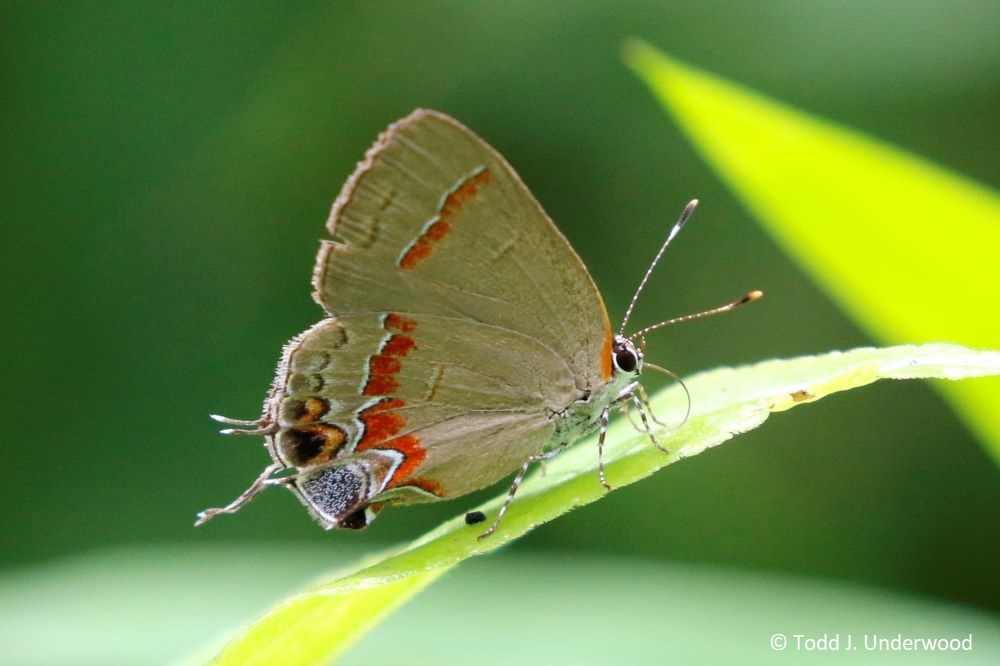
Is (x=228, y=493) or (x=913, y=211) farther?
(x=228, y=493)

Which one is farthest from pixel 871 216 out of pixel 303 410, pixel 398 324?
pixel 303 410

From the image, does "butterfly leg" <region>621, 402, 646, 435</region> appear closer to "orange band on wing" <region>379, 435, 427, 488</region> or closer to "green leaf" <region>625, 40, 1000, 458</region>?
"orange band on wing" <region>379, 435, 427, 488</region>

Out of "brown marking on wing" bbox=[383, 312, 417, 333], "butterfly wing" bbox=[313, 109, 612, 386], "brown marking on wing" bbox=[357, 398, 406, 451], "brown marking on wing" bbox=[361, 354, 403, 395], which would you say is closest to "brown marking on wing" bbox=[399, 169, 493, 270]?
"butterfly wing" bbox=[313, 109, 612, 386]

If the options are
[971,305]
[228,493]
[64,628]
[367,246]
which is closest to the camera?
[971,305]

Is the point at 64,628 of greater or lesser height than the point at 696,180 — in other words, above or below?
below

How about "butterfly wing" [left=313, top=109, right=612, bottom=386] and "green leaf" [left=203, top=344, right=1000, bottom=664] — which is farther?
"butterfly wing" [left=313, top=109, right=612, bottom=386]

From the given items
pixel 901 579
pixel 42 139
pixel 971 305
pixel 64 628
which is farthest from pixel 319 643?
pixel 42 139

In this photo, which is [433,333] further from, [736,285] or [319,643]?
[736,285]

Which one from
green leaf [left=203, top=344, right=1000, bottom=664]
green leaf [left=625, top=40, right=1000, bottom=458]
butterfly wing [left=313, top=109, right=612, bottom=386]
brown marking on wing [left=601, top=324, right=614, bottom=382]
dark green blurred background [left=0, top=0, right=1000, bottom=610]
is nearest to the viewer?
green leaf [left=203, top=344, right=1000, bottom=664]
